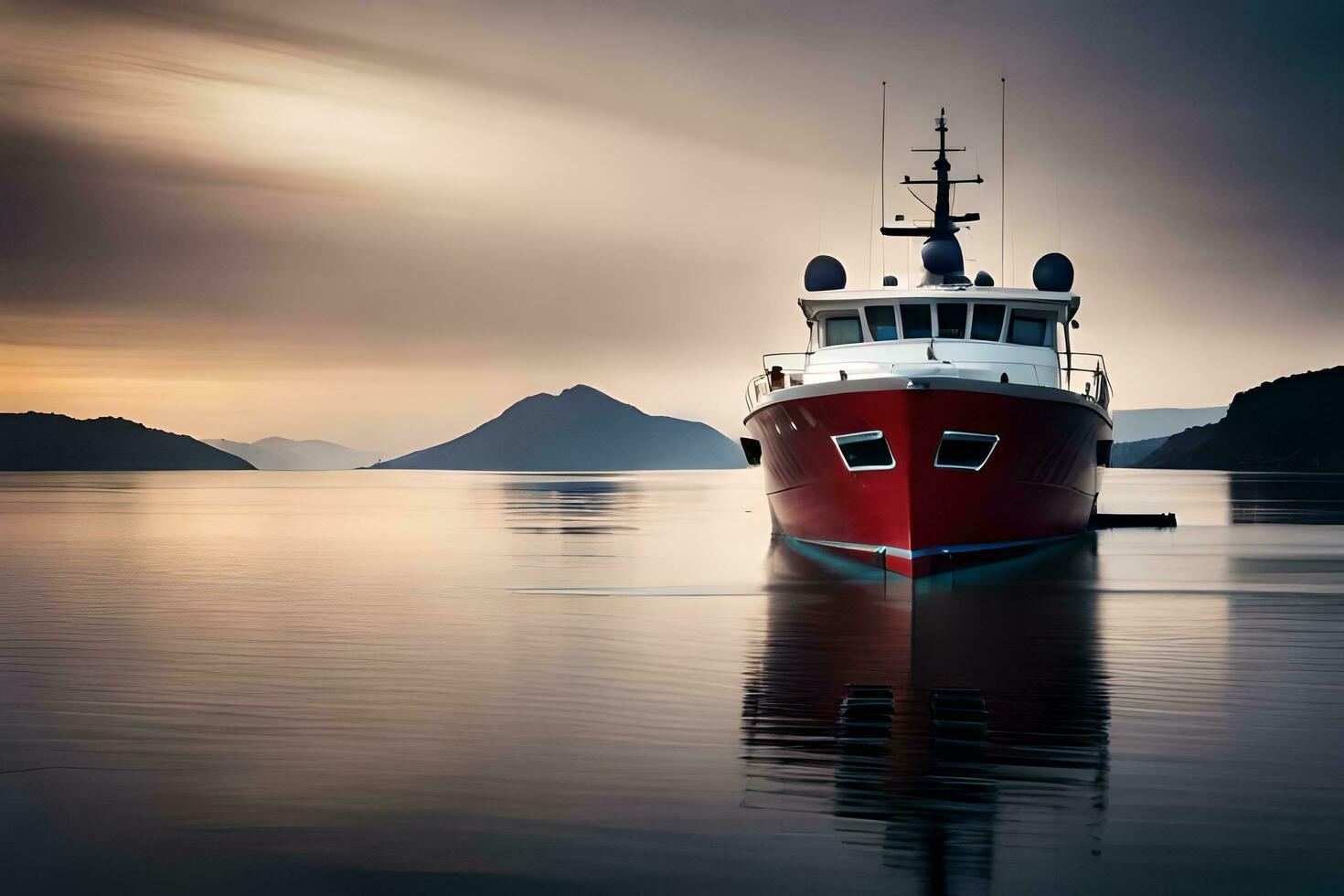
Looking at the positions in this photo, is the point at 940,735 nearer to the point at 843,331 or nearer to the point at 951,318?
the point at 951,318

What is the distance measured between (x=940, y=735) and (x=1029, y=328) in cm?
1880

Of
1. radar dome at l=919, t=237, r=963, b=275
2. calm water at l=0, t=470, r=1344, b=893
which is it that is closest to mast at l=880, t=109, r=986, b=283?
radar dome at l=919, t=237, r=963, b=275

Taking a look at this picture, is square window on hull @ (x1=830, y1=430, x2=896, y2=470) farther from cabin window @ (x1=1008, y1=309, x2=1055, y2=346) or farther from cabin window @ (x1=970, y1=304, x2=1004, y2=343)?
cabin window @ (x1=1008, y1=309, x2=1055, y2=346)

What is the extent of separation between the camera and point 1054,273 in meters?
28.4

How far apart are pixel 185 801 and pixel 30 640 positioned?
29.5 ft

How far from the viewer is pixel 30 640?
1484cm

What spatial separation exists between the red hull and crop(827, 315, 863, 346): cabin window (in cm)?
242

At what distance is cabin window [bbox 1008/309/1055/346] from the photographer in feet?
85.9

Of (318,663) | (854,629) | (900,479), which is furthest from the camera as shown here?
(900,479)

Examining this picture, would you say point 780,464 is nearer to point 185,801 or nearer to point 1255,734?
point 1255,734

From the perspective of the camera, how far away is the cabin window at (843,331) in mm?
26547

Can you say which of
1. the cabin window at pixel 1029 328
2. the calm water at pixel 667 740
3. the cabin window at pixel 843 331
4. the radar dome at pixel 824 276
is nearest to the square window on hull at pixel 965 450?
the calm water at pixel 667 740

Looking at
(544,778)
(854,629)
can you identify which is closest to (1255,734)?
(544,778)

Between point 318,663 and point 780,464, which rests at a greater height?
point 780,464
